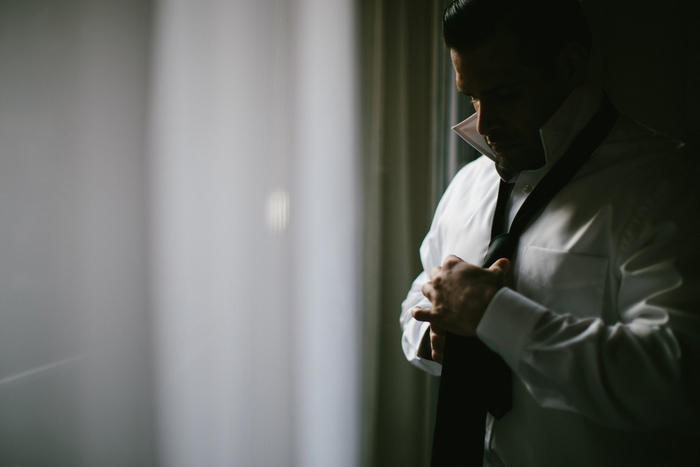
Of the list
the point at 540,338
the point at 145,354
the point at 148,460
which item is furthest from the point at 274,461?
the point at 540,338

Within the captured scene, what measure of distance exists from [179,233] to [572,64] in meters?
1.11

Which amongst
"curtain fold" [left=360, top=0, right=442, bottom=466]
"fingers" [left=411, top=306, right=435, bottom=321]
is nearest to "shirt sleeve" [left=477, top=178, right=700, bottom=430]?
"fingers" [left=411, top=306, right=435, bottom=321]

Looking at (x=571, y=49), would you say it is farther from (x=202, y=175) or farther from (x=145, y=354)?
(x=145, y=354)

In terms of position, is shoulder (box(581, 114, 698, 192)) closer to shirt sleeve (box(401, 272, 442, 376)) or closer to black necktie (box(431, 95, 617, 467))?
black necktie (box(431, 95, 617, 467))

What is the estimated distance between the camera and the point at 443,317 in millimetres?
660

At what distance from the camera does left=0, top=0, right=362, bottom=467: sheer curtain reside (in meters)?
1.11

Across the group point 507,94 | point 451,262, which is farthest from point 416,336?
point 507,94

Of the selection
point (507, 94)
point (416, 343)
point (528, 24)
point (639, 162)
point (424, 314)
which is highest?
point (528, 24)

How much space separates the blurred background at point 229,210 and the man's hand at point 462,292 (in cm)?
64

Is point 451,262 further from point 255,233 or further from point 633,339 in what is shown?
point 255,233

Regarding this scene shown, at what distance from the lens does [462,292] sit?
638 millimetres

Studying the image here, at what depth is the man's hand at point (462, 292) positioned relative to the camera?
2.03ft

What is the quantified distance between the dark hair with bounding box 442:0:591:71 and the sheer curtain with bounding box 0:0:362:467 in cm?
63

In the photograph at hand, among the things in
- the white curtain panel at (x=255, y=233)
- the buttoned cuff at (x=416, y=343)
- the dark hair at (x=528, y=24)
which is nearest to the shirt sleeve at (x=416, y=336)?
the buttoned cuff at (x=416, y=343)
